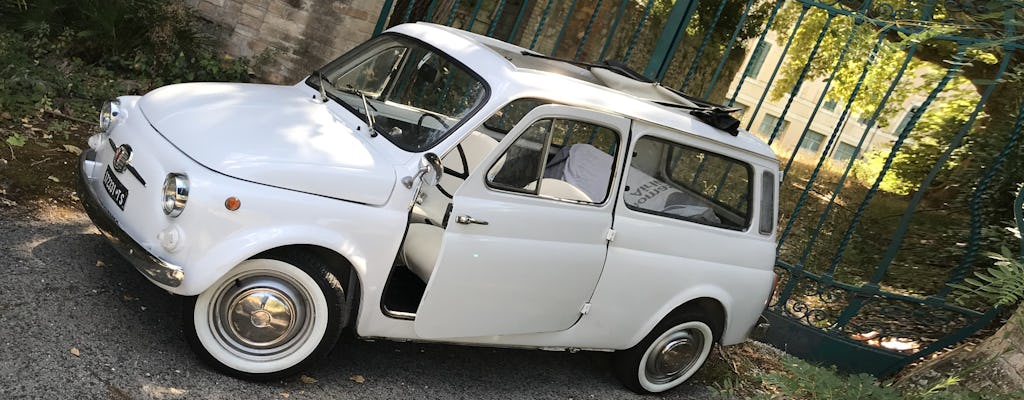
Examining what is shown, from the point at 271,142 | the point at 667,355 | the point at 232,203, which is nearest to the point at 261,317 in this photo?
the point at 232,203

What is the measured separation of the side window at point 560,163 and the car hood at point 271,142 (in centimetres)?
65

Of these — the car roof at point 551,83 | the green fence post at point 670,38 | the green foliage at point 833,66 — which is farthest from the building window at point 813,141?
the car roof at point 551,83

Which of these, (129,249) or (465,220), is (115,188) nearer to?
(129,249)

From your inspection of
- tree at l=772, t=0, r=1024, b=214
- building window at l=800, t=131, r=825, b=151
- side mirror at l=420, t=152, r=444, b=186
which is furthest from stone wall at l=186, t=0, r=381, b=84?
building window at l=800, t=131, r=825, b=151

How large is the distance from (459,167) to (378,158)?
34.7 inches

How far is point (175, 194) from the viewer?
12.1 feet

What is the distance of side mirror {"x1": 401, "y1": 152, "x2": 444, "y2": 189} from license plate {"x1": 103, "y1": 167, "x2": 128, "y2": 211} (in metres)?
1.36

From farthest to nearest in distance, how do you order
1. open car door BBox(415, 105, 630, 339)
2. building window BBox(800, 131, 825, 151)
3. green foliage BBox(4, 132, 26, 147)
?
building window BBox(800, 131, 825, 151), green foliage BBox(4, 132, 26, 147), open car door BBox(415, 105, 630, 339)

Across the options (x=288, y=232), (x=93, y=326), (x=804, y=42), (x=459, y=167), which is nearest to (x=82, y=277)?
(x=93, y=326)

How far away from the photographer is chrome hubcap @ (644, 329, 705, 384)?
17.8ft

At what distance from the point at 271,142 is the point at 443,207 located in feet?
3.49

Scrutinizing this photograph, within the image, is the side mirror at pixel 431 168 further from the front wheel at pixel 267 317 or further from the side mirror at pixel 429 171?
the front wheel at pixel 267 317

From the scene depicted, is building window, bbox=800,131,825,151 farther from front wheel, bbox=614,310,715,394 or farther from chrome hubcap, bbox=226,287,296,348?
chrome hubcap, bbox=226,287,296,348

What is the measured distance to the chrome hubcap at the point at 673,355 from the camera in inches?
214
